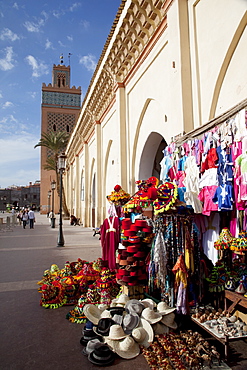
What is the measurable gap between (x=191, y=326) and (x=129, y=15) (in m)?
7.96

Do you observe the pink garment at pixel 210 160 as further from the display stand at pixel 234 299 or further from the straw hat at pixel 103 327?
the straw hat at pixel 103 327

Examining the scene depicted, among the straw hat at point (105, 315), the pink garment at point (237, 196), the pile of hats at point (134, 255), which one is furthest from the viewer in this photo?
the pile of hats at point (134, 255)

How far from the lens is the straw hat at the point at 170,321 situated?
3.48 meters

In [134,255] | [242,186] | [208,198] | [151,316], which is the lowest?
[151,316]

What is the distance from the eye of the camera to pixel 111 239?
232 inches

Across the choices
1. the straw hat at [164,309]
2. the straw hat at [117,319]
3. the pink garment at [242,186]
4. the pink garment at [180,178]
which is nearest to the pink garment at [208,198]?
the pink garment at [242,186]

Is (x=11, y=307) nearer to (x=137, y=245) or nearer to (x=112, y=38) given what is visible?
(x=137, y=245)

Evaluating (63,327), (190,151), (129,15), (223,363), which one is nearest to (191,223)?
(190,151)

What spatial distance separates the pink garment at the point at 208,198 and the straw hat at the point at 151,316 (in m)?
1.35

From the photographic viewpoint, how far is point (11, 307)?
4.57 m

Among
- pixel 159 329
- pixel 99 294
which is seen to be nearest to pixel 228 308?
pixel 159 329

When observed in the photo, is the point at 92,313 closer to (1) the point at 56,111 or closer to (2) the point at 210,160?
(2) the point at 210,160

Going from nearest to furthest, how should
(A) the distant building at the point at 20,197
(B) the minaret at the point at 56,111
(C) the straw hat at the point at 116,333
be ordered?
(C) the straw hat at the point at 116,333 < (B) the minaret at the point at 56,111 < (A) the distant building at the point at 20,197

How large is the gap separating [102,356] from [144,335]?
55 centimetres
